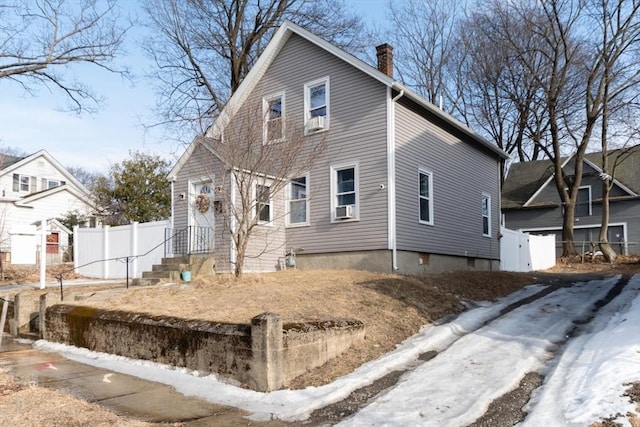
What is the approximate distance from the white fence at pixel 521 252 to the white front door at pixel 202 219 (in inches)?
468

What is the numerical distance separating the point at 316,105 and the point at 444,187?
4.80 metres

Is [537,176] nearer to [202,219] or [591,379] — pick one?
[202,219]

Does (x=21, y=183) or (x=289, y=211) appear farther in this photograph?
(x=21, y=183)

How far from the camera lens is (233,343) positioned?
6.44 m

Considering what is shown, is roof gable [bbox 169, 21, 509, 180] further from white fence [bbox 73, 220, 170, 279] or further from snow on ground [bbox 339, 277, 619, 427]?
snow on ground [bbox 339, 277, 619, 427]

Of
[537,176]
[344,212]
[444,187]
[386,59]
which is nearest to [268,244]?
[344,212]

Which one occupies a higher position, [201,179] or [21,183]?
[21,183]

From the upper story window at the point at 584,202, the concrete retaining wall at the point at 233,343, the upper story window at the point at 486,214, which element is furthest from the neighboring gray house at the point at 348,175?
the upper story window at the point at 584,202

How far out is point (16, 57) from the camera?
1931 centimetres

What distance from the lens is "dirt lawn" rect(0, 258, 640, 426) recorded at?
19.2 feet

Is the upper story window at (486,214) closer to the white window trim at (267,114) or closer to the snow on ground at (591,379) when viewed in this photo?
the white window trim at (267,114)

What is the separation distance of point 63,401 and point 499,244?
57.9ft

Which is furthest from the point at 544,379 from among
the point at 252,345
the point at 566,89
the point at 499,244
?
the point at 566,89

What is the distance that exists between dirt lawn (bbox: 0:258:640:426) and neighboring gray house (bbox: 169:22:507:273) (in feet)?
7.27
